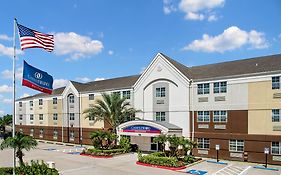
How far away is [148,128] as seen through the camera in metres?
35.0

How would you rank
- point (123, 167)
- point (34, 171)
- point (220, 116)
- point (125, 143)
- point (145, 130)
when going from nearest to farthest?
A: point (34, 171) < point (123, 167) < point (220, 116) < point (145, 130) < point (125, 143)

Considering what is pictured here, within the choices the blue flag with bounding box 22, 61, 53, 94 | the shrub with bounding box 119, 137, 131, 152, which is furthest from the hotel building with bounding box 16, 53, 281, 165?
the blue flag with bounding box 22, 61, 53, 94

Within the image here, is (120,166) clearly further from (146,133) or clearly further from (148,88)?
(148,88)

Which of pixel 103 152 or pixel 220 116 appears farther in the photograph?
pixel 103 152

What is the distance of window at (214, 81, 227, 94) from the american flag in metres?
20.5

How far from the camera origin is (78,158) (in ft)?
110

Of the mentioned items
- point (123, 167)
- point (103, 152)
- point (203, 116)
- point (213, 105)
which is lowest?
point (123, 167)

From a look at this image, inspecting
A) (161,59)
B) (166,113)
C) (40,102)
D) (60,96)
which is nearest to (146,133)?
(166,113)

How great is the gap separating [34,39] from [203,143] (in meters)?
23.4

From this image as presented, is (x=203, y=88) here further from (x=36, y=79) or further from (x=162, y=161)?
(x=36, y=79)

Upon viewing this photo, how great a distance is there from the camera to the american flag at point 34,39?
1826 cm

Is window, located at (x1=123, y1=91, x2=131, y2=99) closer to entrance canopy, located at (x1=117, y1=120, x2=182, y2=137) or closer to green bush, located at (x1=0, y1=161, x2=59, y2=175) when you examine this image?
entrance canopy, located at (x1=117, y1=120, x2=182, y2=137)

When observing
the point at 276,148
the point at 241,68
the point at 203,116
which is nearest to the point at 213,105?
the point at 203,116

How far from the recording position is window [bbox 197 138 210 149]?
110ft
